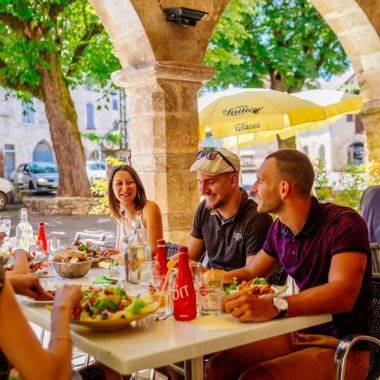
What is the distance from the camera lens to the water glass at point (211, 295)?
2.00m

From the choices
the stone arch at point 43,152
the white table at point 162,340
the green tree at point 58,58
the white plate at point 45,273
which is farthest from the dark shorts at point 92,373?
the stone arch at point 43,152

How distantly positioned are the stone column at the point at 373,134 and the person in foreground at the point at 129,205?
4.14 m

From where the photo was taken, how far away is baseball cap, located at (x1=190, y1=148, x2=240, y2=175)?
306cm

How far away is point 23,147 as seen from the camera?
28.7m

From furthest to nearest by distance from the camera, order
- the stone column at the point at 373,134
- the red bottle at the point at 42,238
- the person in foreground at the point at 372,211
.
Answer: the stone column at the point at 373,134, the person in foreground at the point at 372,211, the red bottle at the point at 42,238

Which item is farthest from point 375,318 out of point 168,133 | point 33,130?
point 33,130

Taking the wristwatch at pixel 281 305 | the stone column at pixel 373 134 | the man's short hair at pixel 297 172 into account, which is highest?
the stone column at pixel 373 134

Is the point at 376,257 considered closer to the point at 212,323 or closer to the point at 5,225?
the point at 212,323

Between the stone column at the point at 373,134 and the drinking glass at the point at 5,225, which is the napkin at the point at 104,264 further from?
the stone column at the point at 373,134

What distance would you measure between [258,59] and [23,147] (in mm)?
17607

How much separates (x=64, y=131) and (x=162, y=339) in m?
11.6

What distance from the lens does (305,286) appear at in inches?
90.0

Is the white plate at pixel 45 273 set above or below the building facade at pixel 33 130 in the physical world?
below


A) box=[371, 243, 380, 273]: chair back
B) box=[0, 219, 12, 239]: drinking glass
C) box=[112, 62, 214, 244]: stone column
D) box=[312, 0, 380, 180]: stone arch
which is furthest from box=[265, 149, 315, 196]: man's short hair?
box=[312, 0, 380, 180]: stone arch
